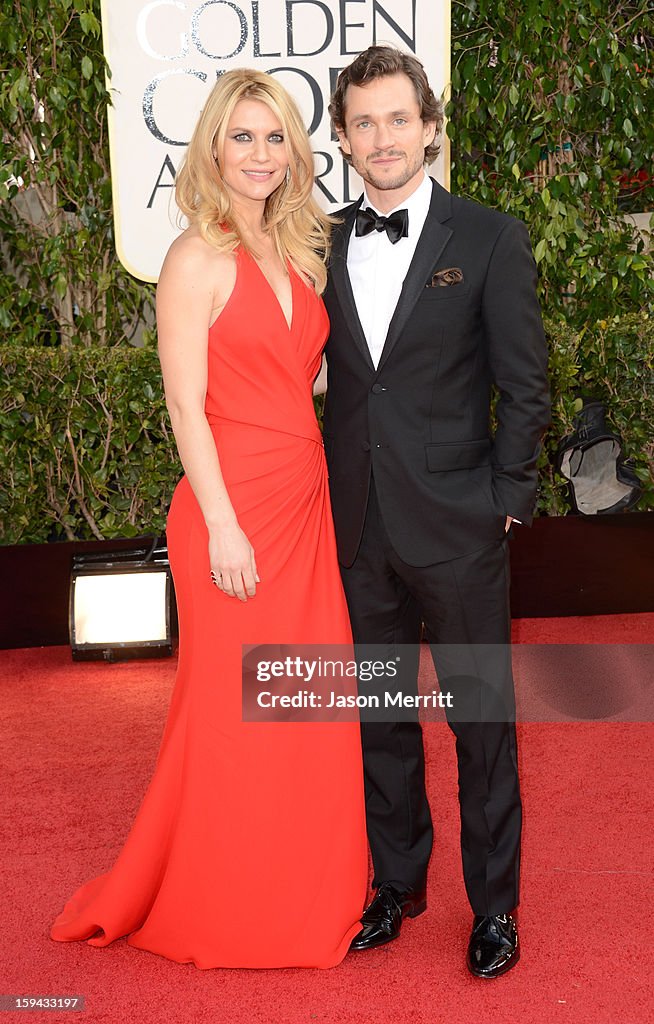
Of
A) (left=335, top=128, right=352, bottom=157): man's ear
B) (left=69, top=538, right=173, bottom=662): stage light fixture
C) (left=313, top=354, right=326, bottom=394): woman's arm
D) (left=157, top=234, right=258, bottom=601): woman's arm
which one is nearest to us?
(left=157, top=234, right=258, bottom=601): woman's arm

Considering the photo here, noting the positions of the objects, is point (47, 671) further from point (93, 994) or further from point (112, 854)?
point (93, 994)

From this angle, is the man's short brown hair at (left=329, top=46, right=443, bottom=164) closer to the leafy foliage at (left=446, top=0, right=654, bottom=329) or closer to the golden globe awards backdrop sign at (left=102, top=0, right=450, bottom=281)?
the golden globe awards backdrop sign at (left=102, top=0, right=450, bottom=281)

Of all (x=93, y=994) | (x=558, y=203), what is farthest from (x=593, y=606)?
(x=93, y=994)

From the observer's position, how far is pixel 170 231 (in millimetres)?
4352

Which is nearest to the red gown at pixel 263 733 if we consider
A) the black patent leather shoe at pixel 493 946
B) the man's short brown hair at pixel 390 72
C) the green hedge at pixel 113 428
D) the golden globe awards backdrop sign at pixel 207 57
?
the black patent leather shoe at pixel 493 946

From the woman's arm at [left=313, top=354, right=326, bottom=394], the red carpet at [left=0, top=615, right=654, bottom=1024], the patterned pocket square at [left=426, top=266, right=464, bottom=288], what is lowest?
the red carpet at [left=0, top=615, right=654, bottom=1024]

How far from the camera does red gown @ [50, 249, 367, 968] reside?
2055 mm

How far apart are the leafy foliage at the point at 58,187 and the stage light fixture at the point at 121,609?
120 cm

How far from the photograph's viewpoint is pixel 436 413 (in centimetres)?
201

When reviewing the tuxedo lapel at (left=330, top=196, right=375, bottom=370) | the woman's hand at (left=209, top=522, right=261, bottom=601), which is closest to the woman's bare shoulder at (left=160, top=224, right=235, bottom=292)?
the tuxedo lapel at (left=330, top=196, right=375, bottom=370)

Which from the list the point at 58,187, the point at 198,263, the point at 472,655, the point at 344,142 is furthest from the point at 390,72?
the point at 58,187

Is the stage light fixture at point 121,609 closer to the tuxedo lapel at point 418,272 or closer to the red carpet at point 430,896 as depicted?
the red carpet at point 430,896

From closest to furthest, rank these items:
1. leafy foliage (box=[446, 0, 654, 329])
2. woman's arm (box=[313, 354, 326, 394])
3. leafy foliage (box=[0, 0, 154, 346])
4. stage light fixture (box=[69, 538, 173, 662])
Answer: woman's arm (box=[313, 354, 326, 394]) → stage light fixture (box=[69, 538, 173, 662]) → leafy foliage (box=[0, 0, 154, 346]) → leafy foliage (box=[446, 0, 654, 329])

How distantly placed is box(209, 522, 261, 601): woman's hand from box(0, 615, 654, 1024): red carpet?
0.59 metres
